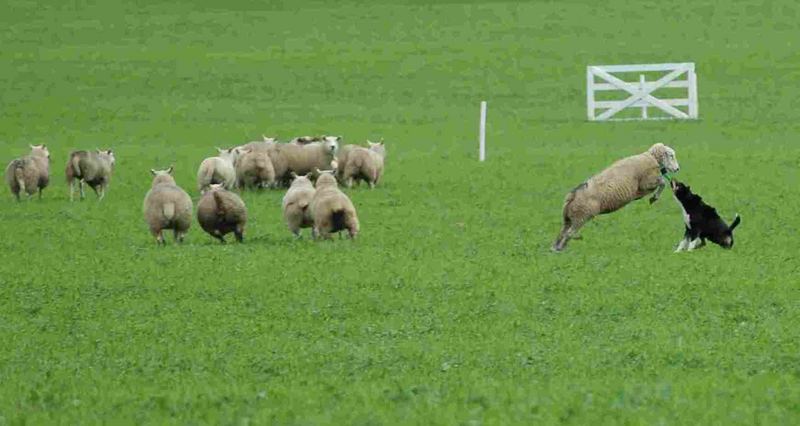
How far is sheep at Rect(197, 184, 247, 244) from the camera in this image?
78.0 ft

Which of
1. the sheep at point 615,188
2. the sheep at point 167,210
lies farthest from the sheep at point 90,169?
the sheep at point 615,188

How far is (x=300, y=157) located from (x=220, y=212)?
1054 cm

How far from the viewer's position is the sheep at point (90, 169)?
32438mm

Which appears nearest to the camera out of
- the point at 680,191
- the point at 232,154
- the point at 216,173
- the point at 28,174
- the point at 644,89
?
the point at 680,191

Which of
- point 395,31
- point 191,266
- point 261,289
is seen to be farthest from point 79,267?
point 395,31

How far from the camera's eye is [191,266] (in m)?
21.3

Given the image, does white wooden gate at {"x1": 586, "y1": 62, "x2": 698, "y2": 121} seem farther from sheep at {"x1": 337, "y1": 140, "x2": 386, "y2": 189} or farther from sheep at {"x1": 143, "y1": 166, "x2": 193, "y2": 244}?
sheep at {"x1": 143, "y1": 166, "x2": 193, "y2": 244}

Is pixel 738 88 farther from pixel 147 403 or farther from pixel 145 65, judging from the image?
pixel 147 403

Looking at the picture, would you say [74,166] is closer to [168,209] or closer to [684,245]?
[168,209]

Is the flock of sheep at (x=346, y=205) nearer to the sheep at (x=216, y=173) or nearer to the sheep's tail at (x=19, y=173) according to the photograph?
the sheep at (x=216, y=173)

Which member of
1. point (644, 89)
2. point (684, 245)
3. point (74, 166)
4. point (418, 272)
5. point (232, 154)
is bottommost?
point (418, 272)

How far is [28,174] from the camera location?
108ft

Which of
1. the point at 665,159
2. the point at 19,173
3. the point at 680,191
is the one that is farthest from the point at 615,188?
the point at 19,173

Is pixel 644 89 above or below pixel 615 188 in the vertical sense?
above
